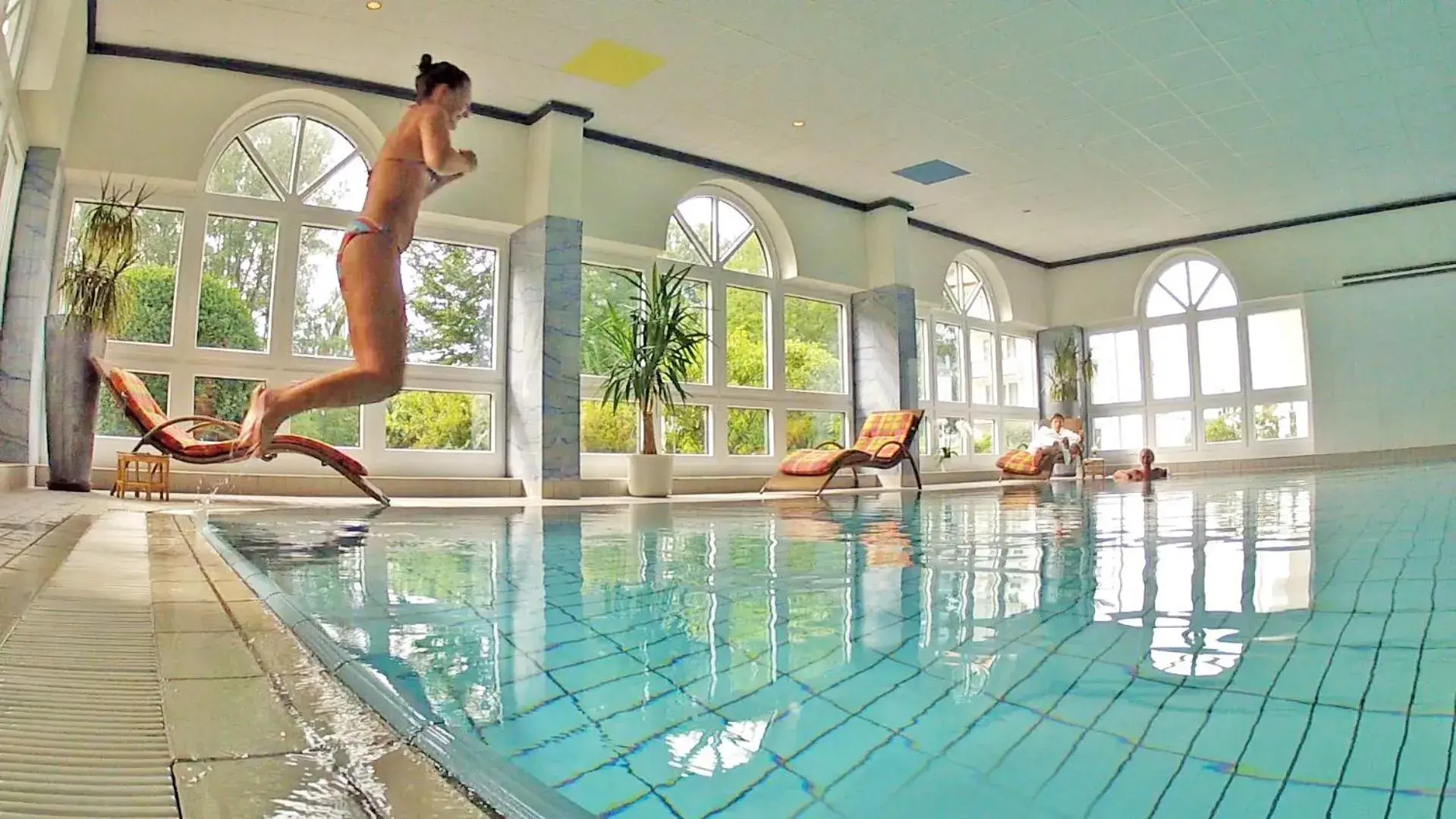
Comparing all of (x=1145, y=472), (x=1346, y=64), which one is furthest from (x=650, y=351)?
(x=1346, y=64)

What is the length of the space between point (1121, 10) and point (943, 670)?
22.4ft

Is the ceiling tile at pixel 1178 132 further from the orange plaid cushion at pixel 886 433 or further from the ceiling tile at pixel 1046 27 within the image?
the orange plaid cushion at pixel 886 433

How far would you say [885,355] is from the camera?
437 inches

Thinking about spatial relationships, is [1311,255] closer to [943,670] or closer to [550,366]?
[550,366]

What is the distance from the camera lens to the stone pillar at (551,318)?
310 inches

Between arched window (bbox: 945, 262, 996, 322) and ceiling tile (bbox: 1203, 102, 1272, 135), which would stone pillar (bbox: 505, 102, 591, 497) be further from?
arched window (bbox: 945, 262, 996, 322)

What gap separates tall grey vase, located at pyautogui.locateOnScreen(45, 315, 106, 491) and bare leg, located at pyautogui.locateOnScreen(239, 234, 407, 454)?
Answer: 451 cm

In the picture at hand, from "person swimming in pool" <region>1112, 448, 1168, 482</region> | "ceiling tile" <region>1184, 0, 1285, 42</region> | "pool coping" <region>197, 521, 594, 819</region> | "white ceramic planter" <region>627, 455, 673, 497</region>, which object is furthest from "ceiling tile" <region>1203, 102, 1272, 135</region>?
"pool coping" <region>197, 521, 594, 819</region>

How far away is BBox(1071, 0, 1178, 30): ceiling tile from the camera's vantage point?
628cm

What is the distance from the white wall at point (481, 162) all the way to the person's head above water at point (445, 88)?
5.52 m

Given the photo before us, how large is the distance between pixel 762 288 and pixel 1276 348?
8.63m

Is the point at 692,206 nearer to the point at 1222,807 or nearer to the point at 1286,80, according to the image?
the point at 1286,80

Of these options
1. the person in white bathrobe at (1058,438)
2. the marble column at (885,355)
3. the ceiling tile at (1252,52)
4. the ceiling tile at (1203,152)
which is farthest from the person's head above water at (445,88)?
the person in white bathrobe at (1058,438)

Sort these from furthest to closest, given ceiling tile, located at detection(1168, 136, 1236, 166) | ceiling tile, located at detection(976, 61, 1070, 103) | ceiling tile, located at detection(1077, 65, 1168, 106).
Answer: ceiling tile, located at detection(1168, 136, 1236, 166)
ceiling tile, located at detection(1077, 65, 1168, 106)
ceiling tile, located at detection(976, 61, 1070, 103)
